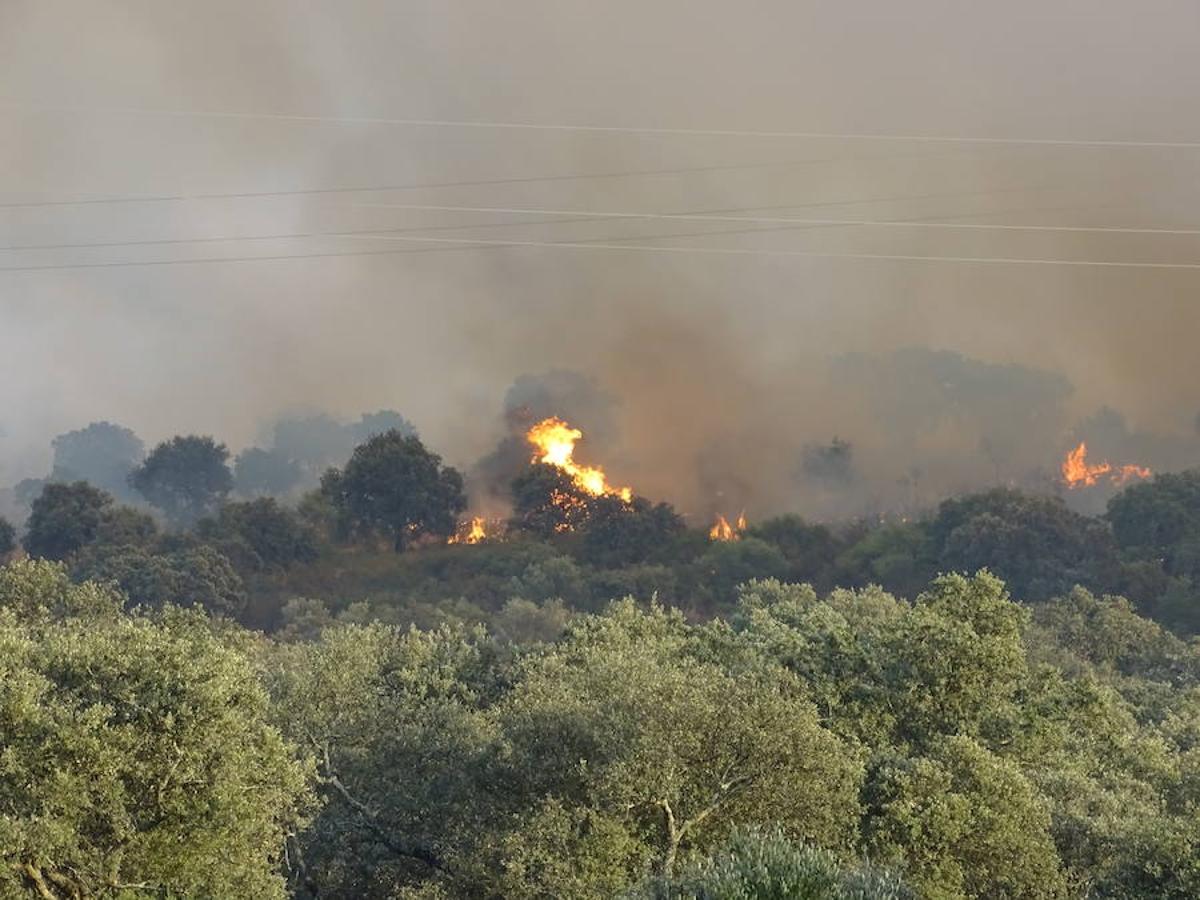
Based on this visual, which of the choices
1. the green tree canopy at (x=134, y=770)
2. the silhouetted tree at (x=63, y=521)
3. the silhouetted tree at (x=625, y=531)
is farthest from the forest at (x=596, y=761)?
the silhouetted tree at (x=63, y=521)

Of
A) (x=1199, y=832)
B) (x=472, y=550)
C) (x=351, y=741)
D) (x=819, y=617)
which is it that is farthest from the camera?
(x=472, y=550)

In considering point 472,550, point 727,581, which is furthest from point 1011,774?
point 472,550

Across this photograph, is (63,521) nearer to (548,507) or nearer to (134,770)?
(548,507)

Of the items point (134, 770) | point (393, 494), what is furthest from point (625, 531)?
point (134, 770)

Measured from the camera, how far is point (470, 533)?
7726 inches

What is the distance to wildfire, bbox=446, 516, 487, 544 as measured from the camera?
19250cm

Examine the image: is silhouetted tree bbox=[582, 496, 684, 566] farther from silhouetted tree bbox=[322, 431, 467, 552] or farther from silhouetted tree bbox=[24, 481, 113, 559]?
silhouetted tree bbox=[24, 481, 113, 559]

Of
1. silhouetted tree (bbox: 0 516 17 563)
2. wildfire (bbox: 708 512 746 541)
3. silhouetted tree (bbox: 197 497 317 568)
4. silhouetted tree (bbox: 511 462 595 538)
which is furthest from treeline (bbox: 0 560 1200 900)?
silhouetted tree (bbox: 511 462 595 538)

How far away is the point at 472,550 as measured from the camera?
179 meters

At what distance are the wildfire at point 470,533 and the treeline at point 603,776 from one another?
130 meters

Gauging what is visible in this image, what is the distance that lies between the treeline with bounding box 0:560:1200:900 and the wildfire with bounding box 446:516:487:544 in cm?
13009

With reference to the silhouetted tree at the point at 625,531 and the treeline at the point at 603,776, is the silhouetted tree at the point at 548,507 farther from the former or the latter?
the treeline at the point at 603,776

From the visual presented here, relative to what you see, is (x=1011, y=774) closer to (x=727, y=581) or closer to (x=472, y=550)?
(x=727, y=581)

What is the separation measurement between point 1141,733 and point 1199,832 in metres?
34.1
